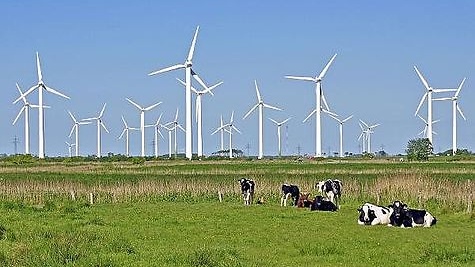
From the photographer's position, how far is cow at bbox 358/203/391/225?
86.1 ft

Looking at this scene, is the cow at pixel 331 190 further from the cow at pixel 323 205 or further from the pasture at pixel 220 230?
the cow at pixel 323 205

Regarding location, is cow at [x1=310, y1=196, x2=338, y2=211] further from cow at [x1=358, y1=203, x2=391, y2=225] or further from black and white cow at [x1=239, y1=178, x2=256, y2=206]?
cow at [x1=358, y1=203, x2=391, y2=225]

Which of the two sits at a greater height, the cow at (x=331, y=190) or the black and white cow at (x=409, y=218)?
the cow at (x=331, y=190)

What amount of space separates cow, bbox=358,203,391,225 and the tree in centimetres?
8687

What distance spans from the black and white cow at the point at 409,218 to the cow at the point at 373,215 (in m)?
0.30

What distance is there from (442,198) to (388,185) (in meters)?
4.69

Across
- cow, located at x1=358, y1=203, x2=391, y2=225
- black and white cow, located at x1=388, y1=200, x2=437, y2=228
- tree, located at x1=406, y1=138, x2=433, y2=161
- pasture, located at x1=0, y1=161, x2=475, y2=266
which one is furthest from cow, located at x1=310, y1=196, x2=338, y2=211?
tree, located at x1=406, y1=138, x2=433, y2=161

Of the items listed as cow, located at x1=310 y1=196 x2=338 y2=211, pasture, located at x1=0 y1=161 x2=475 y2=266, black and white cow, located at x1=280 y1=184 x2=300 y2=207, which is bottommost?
pasture, located at x1=0 y1=161 x2=475 y2=266

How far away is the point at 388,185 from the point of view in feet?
128

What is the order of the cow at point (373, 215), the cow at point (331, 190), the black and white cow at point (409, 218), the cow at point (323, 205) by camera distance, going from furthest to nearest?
the cow at point (331, 190)
the cow at point (323, 205)
the cow at point (373, 215)
the black and white cow at point (409, 218)

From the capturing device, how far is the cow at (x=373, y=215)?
86.1ft

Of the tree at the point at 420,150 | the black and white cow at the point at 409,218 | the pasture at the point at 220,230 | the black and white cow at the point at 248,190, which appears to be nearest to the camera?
the pasture at the point at 220,230

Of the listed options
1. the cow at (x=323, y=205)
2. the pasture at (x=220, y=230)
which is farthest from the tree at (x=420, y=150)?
the cow at (x=323, y=205)

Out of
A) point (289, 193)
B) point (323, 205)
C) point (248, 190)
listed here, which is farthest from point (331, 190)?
point (248, 190)
